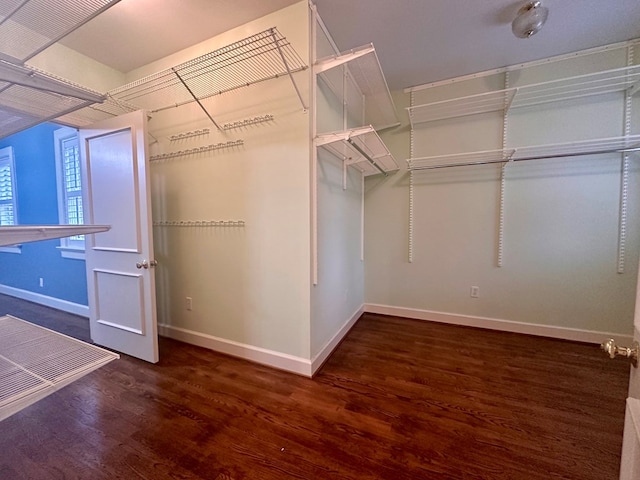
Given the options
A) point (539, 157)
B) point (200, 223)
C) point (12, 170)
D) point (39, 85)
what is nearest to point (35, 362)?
point (39, 85)

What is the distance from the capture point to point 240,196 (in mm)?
2170

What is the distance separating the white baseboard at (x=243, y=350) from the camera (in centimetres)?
204

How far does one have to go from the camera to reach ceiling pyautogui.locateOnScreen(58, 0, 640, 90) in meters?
1.85

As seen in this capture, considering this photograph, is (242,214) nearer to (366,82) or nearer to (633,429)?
(366,82)

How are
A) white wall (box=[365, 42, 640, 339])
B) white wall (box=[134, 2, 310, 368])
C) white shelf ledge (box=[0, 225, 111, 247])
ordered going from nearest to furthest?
white shelf ledge (box=[0, 225, 111, 247])
white wall (box=[134, 2, 310, 368])
white wall (box=[365, 42, 640, 339])

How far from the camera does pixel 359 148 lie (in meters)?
2.10

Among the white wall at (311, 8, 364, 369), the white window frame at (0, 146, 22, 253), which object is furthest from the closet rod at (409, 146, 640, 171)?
the white window frame at (0, 146, 22, 253)

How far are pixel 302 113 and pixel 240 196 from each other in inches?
31.9

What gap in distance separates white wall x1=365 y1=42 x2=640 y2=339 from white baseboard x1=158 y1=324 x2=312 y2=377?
1.60 metres

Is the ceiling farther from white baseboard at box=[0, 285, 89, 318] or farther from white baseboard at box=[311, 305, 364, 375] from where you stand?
white baseboard at box=[0, 285, 89, 318]

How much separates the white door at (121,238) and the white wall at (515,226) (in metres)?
2.35

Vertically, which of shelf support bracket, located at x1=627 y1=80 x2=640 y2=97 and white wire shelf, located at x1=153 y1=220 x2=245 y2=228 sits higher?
shelf support bracket, located at x1=627 y1=80 x2=640 y2=97

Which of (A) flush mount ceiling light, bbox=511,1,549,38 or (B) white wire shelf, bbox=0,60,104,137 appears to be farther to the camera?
(A) flush mount ceiling light, bbox=511,1,549,38

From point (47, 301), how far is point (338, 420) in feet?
13.4
